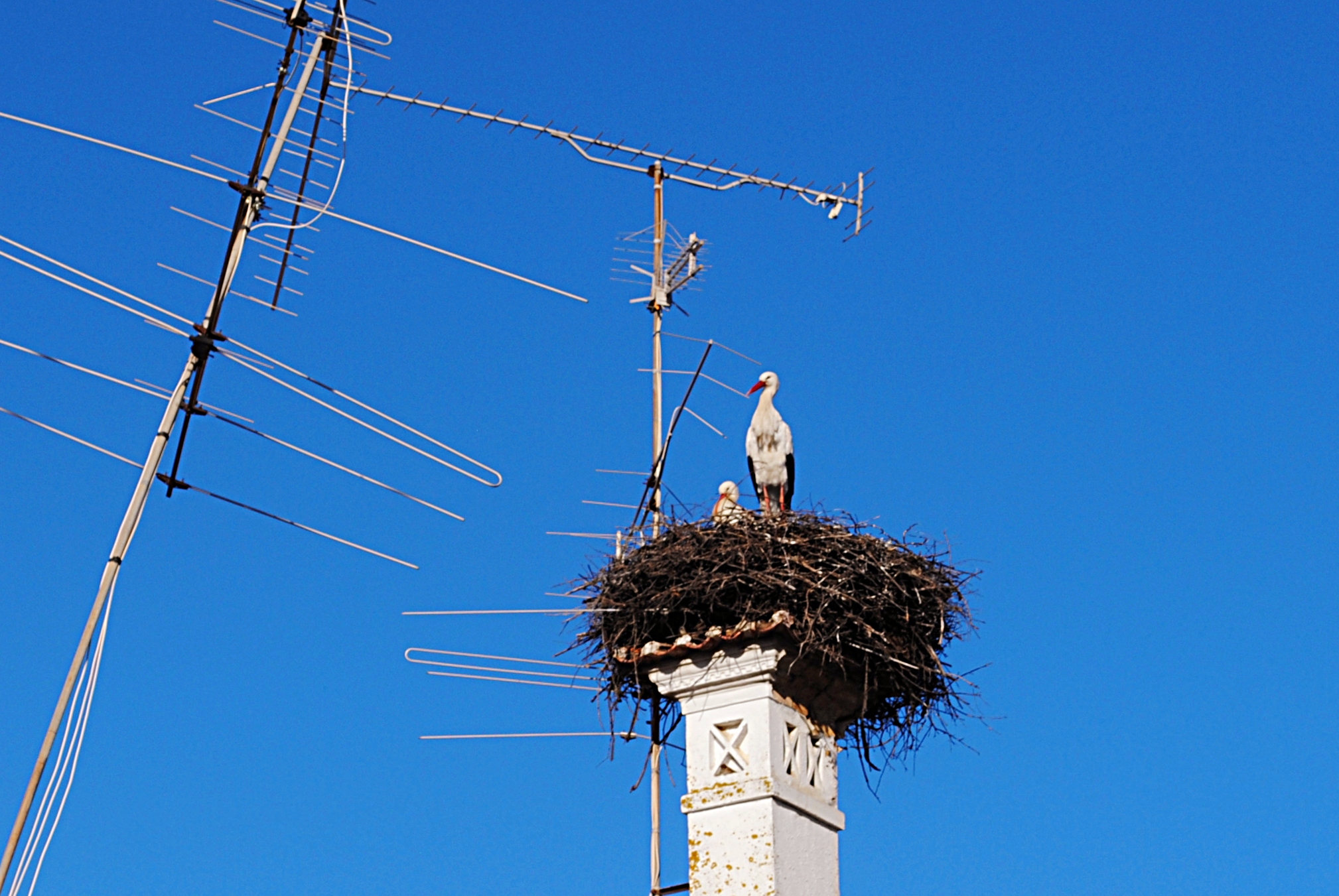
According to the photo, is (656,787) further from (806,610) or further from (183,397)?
(183,397)

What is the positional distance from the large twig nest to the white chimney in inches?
4.5

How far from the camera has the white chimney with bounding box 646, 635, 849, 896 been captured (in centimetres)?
1045

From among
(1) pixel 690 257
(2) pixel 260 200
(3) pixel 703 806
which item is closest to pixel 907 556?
(3) pixel 703 806

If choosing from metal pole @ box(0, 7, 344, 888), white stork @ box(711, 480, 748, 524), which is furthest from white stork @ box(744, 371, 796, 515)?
metal pole @ box(0, 7, 344, 888)

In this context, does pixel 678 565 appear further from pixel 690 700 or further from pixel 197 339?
pixel 197 339

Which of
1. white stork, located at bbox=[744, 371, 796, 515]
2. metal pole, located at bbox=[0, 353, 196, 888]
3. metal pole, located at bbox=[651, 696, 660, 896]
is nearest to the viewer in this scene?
metal pole, located at bbox=[0, 353, 196, 888]

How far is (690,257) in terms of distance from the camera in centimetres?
1506

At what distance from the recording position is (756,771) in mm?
10695

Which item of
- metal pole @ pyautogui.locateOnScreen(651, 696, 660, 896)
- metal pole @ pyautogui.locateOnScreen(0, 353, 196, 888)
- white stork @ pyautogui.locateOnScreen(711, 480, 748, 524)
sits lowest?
metal pole @ pyautogui.locateOnScreen(0, 353, 196, 888)

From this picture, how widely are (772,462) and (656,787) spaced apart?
3.21 m

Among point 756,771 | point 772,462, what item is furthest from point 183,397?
point 772,462

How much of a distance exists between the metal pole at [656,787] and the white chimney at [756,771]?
689 millimetres

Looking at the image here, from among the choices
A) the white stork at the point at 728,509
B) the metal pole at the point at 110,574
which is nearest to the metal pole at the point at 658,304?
the white stork at the point at 728,509

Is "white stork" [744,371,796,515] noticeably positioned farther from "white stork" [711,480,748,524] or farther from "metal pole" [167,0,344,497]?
"metal pole" [167,0,344,497]
